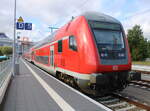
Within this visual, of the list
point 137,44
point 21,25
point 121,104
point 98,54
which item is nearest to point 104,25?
point 98,54

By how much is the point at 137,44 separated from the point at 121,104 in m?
50.0

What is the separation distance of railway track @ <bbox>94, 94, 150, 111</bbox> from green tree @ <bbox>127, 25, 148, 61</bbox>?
151ft

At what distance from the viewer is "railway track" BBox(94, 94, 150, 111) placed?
600 centimetres

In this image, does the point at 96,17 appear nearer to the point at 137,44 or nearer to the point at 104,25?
the point at 104,25

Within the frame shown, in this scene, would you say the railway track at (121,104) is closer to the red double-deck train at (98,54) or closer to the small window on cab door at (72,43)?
the red double-deck train at (98,54)

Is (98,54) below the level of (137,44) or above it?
below

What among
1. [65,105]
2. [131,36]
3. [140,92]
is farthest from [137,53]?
[65,105]

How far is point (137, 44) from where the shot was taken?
2103 inches

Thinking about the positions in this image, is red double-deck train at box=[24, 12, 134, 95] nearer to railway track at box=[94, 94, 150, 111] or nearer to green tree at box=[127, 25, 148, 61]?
railway track at box=[94, 94, 150, 111]

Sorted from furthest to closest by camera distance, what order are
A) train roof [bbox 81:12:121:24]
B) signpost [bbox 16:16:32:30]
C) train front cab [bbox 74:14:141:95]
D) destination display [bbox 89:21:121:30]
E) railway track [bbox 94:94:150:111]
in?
signpost [bbox 16:16:32:30] < train roof [bbox 81:12:121:24] < destination display [bbox 89:21:121:30] < train front cab [bbox 74:14:141:95] < railway track [bbox 94:94:150:111]

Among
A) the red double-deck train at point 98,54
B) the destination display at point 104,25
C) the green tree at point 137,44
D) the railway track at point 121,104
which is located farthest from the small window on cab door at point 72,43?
the green tree at point 137,44

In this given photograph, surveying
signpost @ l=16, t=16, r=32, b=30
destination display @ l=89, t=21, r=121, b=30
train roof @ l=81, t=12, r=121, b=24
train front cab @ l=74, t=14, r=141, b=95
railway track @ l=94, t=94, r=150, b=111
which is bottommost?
railway track @ l=94, t=94, r=150, b=111

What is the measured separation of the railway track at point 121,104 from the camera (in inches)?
236

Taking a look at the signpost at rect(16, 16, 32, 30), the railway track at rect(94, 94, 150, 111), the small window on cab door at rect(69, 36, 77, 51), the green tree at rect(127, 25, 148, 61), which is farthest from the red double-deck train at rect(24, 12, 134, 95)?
the green tree at rect(127, 25, 148, 61)
